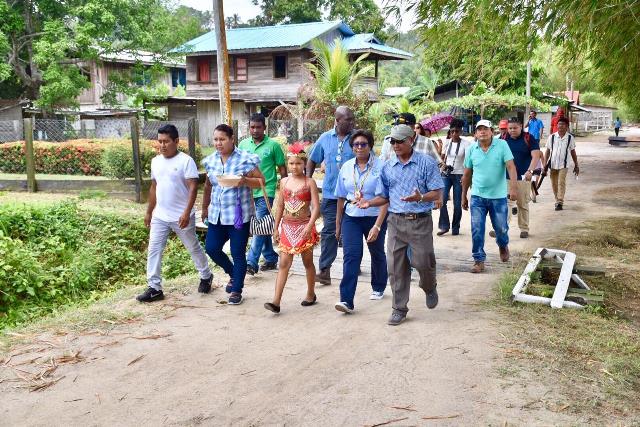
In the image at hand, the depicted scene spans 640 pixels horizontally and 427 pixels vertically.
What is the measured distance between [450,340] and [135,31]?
74.3 ft

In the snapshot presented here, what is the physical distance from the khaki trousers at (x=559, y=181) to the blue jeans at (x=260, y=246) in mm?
7223

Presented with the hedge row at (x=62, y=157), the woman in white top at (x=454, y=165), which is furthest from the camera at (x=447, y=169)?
the hedge row at (x=62, y=157)

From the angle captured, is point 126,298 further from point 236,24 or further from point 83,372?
point 236,24

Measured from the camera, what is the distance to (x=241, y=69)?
33812 mm

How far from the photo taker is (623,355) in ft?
16.1

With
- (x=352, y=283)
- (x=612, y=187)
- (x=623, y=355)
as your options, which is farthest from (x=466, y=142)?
(x=612, y=187)

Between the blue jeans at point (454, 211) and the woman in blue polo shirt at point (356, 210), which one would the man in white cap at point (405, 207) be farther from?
the blue jeans at point (454, 211)

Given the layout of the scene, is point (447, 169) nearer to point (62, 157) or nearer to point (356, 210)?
point (356, 210)

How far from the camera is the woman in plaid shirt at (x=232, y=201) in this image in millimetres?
6363

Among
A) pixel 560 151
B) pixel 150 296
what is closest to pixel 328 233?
pixel 150 296

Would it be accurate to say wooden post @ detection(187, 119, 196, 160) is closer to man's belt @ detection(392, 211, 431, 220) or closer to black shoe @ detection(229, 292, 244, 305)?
black shoe @ detection(229, 292, 244, 305)

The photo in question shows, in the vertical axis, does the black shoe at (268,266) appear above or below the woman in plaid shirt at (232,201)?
below

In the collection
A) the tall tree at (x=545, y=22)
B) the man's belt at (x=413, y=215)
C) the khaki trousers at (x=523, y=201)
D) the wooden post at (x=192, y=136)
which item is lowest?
the khaki trousers at (x=523, y=201)

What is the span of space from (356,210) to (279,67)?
28.3 metres
